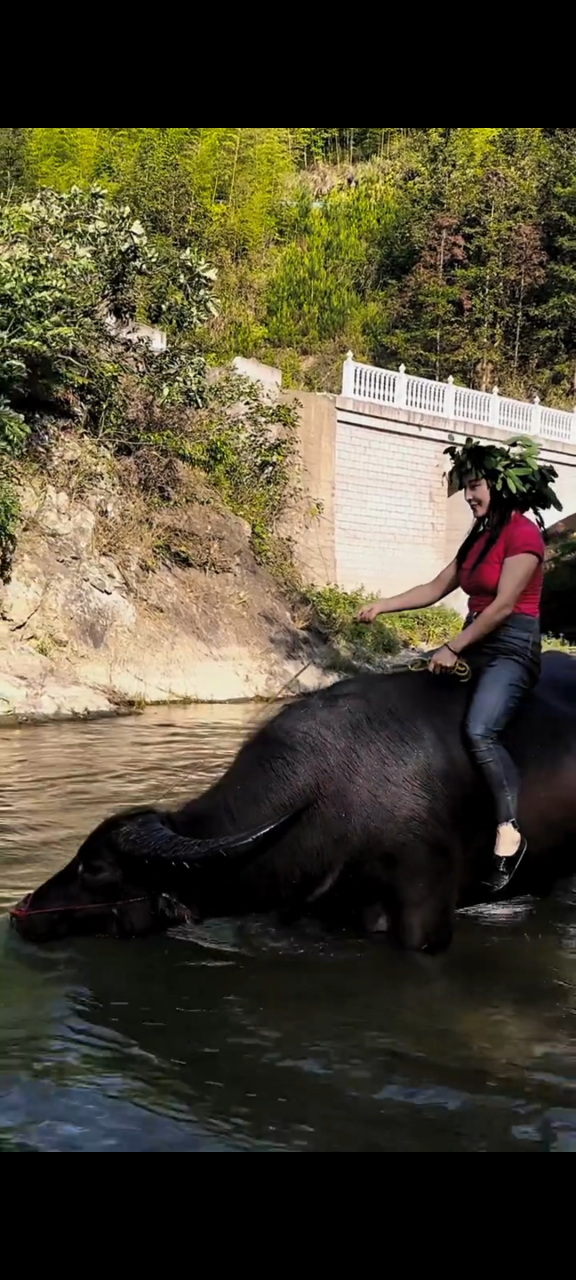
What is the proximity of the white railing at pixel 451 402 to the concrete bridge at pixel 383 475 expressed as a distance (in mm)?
32

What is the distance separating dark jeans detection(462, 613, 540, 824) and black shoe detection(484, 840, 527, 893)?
192 mm

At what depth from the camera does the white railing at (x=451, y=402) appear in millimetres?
28875

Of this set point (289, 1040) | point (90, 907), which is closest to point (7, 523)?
point (90, 907)

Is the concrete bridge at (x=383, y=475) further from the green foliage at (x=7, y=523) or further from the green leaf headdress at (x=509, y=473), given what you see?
the green leaf headdress at (x=509, y=473)

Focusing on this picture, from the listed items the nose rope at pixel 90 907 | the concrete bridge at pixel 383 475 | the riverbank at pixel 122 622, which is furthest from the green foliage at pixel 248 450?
the nose rope at pixel 90 907

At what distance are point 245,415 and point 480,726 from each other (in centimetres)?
1955

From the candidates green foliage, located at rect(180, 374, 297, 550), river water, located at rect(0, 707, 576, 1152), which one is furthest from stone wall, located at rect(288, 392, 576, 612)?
river water, located at rect(0, 707, 576, 1152)

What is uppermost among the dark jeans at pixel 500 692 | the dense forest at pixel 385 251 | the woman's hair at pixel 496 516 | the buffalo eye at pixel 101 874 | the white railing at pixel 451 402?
the dense forest at pixel 385 251

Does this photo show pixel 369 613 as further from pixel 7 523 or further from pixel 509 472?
pixel 7 523

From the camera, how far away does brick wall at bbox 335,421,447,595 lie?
28422 millimetres

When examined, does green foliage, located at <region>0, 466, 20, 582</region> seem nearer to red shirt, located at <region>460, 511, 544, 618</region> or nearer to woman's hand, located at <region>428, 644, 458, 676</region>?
red shirt, located at <region>460, 511, 544, 618</region>

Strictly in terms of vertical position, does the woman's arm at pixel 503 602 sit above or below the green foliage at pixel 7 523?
below
